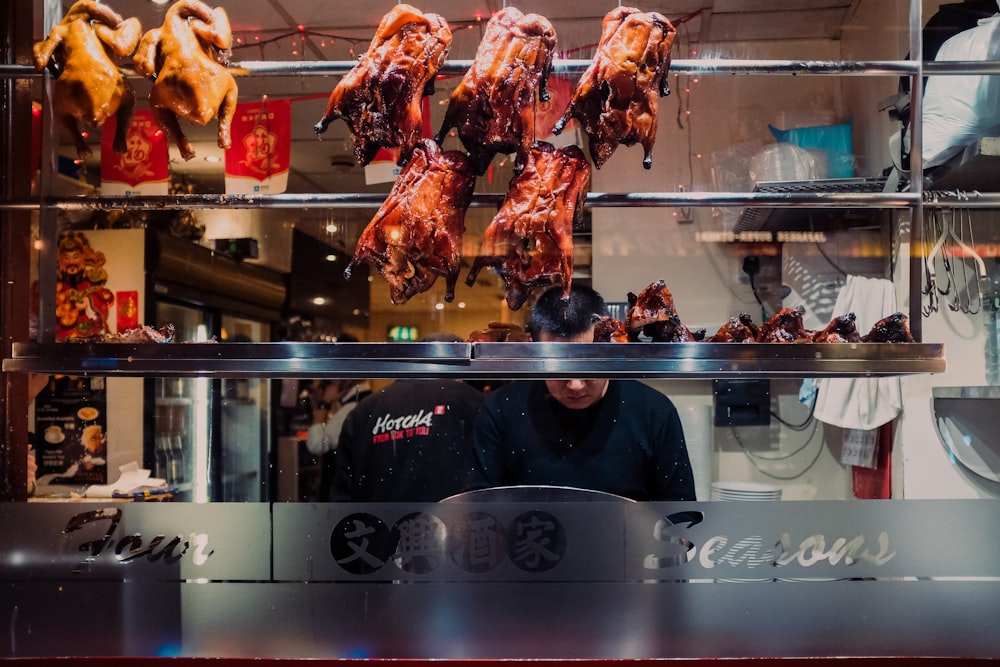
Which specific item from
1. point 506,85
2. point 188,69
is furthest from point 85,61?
point 506,85

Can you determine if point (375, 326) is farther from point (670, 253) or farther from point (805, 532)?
point (805, 532)

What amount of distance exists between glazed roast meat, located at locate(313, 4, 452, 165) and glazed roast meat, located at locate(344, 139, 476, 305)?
4.0 inches

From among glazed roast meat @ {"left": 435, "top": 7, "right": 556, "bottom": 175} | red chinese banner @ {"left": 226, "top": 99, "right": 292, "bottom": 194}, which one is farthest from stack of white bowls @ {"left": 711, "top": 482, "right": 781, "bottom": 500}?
red chinese banner @ {"left": 226, "top": 99, "right": 292, "bottom": 194}

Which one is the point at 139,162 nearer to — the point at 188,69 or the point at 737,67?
the point at 188,69

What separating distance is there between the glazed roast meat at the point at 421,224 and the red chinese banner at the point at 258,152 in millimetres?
1181

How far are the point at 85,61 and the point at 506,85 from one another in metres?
1.17

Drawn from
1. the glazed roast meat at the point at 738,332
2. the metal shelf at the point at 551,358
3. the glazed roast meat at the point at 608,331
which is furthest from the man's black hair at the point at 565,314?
the metal shelf at the point at 551,358

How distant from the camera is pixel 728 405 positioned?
3.26 meters

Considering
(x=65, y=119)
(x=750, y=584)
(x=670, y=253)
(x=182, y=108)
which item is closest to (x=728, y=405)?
(x=670, y=253)

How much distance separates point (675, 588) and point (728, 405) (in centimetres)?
115

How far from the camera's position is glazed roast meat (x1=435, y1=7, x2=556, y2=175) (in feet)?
6.44

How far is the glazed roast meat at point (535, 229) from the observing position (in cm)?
201

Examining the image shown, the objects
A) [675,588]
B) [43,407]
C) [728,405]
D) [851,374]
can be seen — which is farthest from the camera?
[728,405]

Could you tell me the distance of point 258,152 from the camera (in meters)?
3.08
